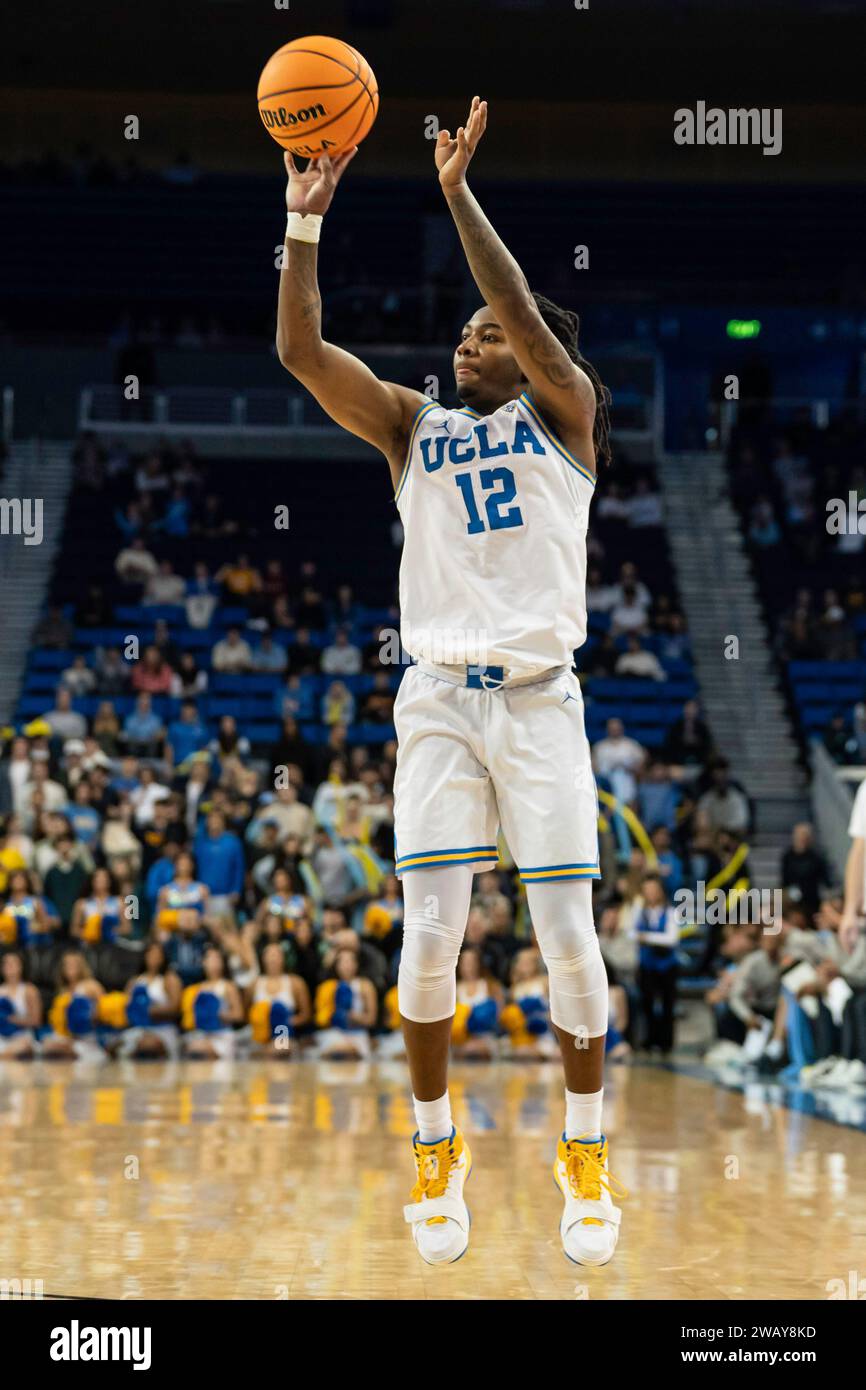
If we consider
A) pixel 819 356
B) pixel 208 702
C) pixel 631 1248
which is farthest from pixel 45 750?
pixel 819 356

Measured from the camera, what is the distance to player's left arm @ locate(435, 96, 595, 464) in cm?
458

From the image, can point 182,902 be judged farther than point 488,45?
No

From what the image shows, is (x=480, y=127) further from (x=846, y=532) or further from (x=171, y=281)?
(x=171, y=281)

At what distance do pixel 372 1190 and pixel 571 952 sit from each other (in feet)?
8.92

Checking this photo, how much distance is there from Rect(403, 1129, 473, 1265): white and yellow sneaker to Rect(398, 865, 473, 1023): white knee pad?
0.39 meters

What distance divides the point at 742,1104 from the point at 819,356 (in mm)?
17358

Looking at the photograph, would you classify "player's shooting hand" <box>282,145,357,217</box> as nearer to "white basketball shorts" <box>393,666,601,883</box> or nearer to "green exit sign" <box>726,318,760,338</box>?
"white basketball shorts" <box>393,666,601,883</box>

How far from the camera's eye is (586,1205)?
477 centimetres

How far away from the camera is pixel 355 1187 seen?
7.12 meters

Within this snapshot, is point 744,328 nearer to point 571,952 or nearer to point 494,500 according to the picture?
point 494,500

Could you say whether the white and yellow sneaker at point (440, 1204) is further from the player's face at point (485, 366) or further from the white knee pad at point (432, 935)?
the player's face at point (485, 366)

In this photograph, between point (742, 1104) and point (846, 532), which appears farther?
point (846, 532)

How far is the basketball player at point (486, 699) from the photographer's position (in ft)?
15.6

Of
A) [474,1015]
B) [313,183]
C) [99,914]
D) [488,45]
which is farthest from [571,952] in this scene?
[488,45]
